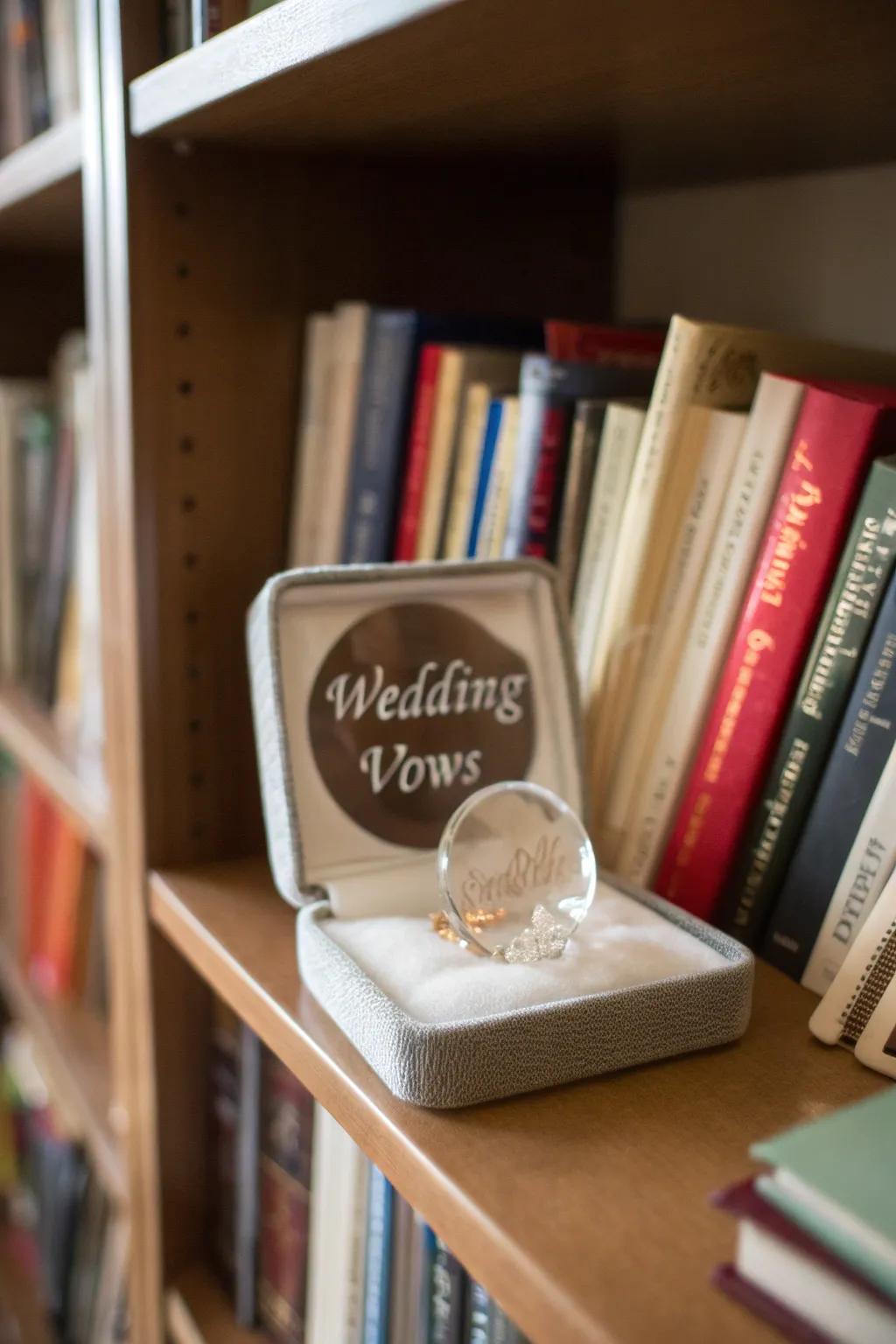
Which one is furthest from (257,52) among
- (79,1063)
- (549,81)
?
(79,1063)

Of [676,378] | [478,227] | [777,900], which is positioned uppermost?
[478,227]

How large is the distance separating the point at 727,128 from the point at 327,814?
41 cm

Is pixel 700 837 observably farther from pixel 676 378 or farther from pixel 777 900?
pixel 676 378

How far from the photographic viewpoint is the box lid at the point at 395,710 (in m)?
0.54

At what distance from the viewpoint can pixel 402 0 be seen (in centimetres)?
41

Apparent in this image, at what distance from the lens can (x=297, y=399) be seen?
712 millimetres

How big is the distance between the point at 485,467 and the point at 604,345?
0.10m

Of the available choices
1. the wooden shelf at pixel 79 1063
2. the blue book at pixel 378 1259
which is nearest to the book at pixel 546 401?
the blue book at pixel 378 1259

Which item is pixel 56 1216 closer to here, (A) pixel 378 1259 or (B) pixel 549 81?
(A) pixel 378 1259

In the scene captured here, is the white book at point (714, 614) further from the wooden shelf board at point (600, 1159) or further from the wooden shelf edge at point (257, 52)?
the wooden shelf edge at point (257, 52)

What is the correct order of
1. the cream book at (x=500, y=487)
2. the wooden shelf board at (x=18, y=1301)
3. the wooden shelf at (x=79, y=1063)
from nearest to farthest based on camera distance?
1. the cream book at (x=500, y=487)
2. the wooden shelf at (x=79, y=1063)
3. the wooden shelf board at (x=18, y=1301)

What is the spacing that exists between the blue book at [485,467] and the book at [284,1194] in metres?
0.33

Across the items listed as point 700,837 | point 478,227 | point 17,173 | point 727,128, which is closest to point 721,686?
point 700,837

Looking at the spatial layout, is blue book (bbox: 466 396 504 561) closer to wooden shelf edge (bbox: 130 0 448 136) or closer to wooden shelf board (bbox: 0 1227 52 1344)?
wooden shelf edge (bbox: 130 0 448 136)
